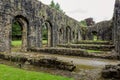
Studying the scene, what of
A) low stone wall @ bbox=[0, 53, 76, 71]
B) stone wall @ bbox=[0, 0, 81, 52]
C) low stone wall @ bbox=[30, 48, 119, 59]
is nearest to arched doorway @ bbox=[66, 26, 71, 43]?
stone wall @ bbox=[0, 0, 81, 52]

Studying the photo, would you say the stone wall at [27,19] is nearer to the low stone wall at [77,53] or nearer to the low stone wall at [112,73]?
the low stone wall at [77,53]

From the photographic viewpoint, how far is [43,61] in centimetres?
884

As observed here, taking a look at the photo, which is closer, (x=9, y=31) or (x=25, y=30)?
(x=9, y=31)

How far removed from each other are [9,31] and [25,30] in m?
2.78

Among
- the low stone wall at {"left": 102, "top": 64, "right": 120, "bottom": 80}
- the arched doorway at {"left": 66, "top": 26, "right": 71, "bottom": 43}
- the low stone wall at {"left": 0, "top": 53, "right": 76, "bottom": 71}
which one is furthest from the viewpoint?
the arched doorway at {"left": 66, "top": 26, "right": 71, "bottom": 43}

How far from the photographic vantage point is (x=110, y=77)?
23.0ft

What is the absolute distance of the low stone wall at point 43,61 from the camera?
823cm

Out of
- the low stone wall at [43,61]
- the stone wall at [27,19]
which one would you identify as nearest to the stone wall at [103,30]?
the stone wall at [27,19]

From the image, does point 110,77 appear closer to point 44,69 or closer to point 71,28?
point 44,69

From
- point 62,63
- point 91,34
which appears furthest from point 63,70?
point 91,34

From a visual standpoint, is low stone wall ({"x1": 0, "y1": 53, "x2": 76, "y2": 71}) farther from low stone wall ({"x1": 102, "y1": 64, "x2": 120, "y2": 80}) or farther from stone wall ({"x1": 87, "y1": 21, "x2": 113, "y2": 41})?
stone wall ({"x1": 87, "y1": 21, "x2": 113, "y2": 41})

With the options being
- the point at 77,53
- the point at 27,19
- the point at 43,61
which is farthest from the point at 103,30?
the point at 43,61

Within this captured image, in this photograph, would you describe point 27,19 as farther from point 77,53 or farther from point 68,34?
point 68,34

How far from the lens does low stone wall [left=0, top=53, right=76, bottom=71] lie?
8234 mm
